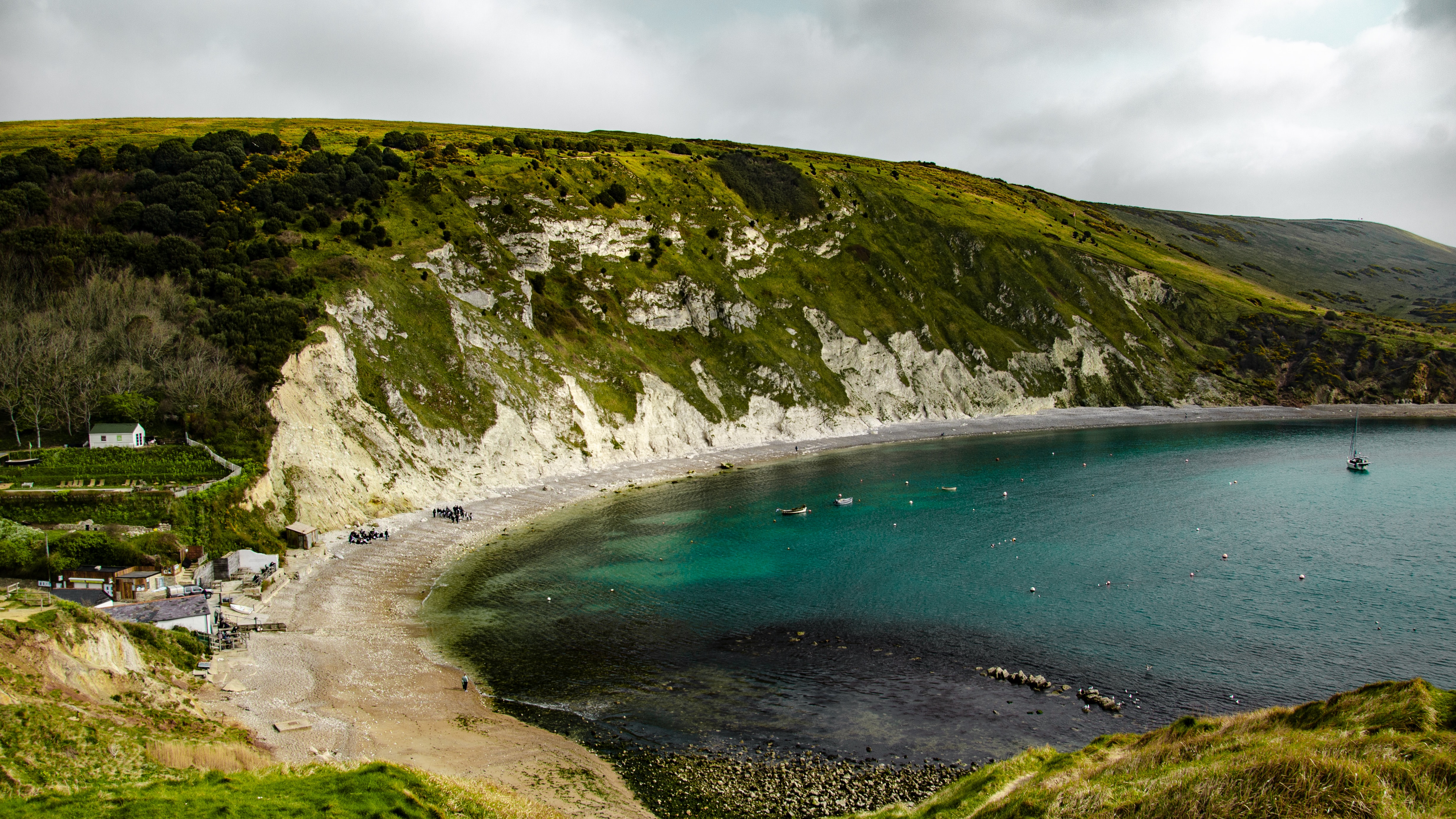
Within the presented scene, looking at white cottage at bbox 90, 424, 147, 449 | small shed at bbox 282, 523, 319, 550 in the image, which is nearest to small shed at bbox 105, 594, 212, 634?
small shed at bbox 282, 523, 319, 550

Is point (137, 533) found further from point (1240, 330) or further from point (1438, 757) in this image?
point (1240, 330)


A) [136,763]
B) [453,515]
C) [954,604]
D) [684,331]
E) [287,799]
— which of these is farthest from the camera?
[684,331]

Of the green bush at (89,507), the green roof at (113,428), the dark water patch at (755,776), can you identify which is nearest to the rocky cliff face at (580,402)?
the green bush at (89,507)

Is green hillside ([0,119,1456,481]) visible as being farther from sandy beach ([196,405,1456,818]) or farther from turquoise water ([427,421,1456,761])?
turquoise water ([427,421,1456,761])

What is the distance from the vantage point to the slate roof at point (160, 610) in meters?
39.9

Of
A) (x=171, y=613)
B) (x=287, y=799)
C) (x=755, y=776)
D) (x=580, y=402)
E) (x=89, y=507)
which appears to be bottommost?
(x=755, y=776)

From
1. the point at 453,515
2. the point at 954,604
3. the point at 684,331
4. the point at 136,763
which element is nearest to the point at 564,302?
the point at 684,331

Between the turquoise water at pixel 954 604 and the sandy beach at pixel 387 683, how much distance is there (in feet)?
9.91

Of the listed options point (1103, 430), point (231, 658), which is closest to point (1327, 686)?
point (231, 658)

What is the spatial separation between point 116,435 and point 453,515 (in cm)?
2624

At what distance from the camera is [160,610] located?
40.5 m

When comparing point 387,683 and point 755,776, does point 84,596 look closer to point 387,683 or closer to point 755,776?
point 387,683

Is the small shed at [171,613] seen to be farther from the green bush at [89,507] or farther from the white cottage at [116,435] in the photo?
the white cottage at [116,435]

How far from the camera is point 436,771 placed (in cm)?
3142
